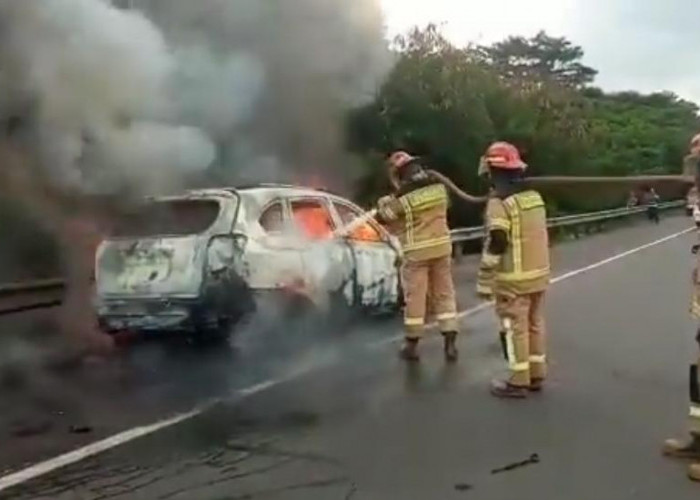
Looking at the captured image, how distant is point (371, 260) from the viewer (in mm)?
11398

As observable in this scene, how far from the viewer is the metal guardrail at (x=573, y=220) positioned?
72.4 ft

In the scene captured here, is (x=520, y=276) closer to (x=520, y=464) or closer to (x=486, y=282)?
(x=486, y=282)

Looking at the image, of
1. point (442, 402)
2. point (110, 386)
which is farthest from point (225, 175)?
point (442, 402)

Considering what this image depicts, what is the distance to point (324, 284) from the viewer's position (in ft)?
34.7

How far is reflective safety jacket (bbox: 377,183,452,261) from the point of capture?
9.41m

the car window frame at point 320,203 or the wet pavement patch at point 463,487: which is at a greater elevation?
the car window frame at point 320,203

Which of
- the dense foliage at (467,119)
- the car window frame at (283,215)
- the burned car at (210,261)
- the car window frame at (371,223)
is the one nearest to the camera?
the burned car at (210,261)

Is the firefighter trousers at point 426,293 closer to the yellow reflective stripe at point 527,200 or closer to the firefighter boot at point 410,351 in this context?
the firefighter boot at point 410,351

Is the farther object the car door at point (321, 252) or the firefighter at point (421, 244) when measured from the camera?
the car door at point (321, 252)

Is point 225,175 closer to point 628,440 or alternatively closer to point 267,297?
point 267,297

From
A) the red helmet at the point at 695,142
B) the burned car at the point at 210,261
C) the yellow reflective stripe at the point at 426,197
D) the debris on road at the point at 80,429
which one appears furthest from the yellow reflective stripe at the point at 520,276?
the debris on road at the point at 80,429

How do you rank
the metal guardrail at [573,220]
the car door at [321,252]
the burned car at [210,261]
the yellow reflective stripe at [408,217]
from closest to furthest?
the yellow reflective stripe at [408,217], the burned car at [210,261], the car door at [321,252], the metal guardrail at [573,220]

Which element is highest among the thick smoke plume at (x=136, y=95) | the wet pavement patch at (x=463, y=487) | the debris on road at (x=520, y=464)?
the thick smoke plume at (x=136, y=95)

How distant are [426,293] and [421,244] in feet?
1.35
